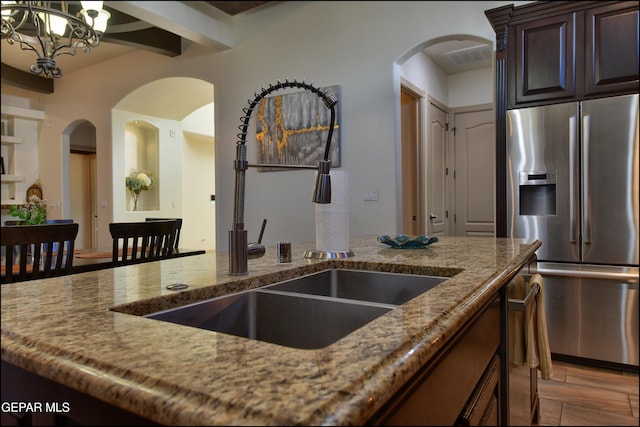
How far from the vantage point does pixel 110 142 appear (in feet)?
18.1

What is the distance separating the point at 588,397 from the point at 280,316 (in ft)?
A: 6.75

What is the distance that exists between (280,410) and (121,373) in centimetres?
19

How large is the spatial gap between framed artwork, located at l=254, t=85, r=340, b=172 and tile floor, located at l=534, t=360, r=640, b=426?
2253mm

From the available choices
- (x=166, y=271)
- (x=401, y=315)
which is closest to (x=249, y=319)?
(x=166, y=271)

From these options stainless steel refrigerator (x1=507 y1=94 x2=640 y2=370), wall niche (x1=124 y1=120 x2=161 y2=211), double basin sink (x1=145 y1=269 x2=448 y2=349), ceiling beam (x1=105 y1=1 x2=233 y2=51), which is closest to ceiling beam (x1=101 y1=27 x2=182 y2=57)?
ceiling beam (x1=105 y1=1 x2=233 y2=51)

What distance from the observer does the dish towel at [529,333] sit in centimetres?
128

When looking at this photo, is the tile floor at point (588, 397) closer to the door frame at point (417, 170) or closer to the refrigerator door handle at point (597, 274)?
the refrigerator door handle at point (597, 274)

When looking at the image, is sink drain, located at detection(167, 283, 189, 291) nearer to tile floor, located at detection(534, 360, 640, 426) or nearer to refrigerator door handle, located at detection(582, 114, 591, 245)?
tile floor, located at detection(534, 360, 640, 426)

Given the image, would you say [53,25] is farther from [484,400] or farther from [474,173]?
[474,173]

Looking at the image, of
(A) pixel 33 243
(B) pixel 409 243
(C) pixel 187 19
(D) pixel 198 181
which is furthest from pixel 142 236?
(D) pixel 198 181

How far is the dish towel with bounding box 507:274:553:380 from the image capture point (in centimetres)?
128

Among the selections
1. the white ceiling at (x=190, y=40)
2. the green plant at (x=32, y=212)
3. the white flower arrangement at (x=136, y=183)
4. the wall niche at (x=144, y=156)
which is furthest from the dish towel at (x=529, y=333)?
the wall niche at (x=144, y=156)

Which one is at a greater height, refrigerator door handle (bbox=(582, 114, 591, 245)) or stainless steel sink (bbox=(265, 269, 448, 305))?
refrigerator door handle (bbox=(582, 114, 591, 245))

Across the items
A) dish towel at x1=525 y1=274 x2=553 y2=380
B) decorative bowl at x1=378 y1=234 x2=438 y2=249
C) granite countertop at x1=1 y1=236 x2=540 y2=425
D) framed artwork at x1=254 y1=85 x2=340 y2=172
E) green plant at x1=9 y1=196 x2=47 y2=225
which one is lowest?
dish towel at x1=525 y1=274 x2=553 y2=380
